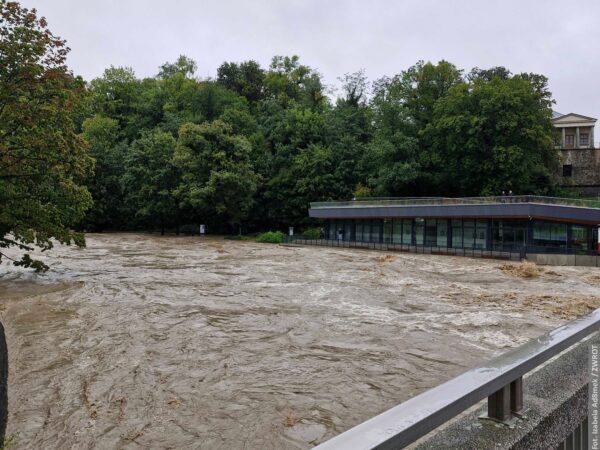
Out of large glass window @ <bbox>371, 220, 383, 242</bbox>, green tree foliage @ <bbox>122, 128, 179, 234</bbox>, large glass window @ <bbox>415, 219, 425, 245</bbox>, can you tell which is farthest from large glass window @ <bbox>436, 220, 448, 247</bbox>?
green tree foliage @ <bbox>122, 128, 179, 234</bbox>

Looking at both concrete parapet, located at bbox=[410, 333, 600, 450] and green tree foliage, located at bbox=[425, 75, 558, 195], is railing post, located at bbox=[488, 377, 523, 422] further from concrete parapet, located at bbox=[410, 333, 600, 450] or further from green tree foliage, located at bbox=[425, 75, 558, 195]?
green tree foliage, located at bbox=[425, 75, 558, 195]

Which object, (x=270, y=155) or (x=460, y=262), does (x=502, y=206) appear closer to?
(x=460, y=262)

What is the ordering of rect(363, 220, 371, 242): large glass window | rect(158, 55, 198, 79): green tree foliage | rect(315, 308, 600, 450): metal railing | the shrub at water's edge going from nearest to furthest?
rect(315, 308, 600, 450): metal railing → rect(363, 220, 371, 242): large glass window → the shrub at water's edge → rect(158, 55, 198, 79): green tree foliage

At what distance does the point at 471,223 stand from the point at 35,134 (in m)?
36.9

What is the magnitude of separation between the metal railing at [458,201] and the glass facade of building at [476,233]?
1.75 metres

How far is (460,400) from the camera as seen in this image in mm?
2158

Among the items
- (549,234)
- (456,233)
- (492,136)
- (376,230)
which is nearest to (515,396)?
(549,234)

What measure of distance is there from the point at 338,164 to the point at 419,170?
37.4 feet

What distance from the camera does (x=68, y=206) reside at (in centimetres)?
2081

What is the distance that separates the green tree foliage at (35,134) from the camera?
694 inches

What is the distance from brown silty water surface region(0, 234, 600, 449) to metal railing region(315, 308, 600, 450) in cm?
463

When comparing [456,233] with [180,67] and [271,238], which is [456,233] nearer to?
[271,238]

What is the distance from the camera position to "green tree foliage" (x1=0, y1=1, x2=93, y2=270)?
17625 mm

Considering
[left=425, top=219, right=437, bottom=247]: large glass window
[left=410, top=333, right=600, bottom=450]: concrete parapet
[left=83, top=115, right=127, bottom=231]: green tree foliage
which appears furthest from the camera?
[left=83, top=115, right=127, bottom=231]: green tree foliage
